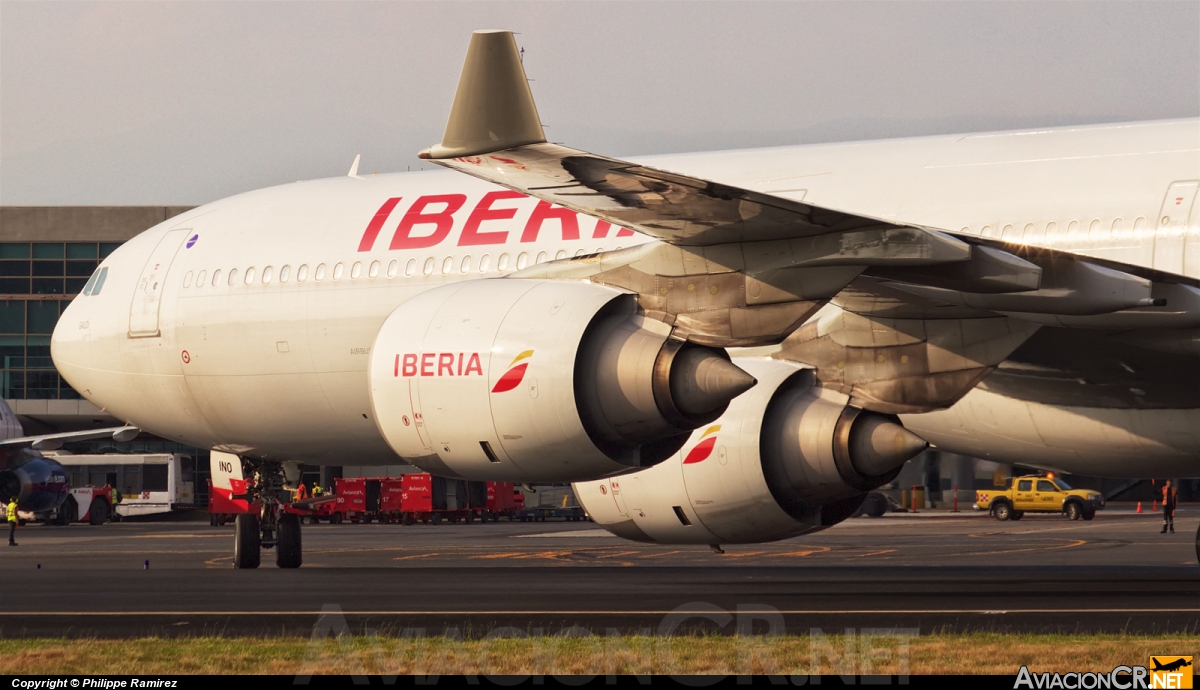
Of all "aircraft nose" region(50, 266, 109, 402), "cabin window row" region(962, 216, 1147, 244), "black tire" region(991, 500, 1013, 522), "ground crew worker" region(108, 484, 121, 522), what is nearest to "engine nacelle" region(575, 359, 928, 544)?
"cabin window row" region(962, 216, 1147, 244)

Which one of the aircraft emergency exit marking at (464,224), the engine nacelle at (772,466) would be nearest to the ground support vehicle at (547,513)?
the aircraft emergency exit marking at (464,224)

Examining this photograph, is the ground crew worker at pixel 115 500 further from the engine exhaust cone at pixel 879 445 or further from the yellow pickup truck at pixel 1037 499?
the engine exhaust cone at pixel 879 445

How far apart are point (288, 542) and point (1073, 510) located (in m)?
33.0

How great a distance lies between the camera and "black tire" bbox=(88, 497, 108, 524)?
55.9 metres

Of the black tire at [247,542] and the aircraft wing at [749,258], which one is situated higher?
the aircraft wing at [749,258]

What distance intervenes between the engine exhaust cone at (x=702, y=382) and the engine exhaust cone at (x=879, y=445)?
2.76 meters

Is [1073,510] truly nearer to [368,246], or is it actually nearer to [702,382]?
[368,246]

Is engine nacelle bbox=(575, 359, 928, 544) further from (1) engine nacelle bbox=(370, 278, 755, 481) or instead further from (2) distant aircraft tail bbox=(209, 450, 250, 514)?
(2) distant aircraft tail bbox=(209, 450, 250, 514)

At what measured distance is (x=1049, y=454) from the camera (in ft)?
52.0

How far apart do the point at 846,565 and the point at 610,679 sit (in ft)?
44.7

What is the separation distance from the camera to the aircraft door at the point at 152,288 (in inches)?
811

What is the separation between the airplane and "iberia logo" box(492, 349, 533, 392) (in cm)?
2

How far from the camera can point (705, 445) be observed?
50.4 ft

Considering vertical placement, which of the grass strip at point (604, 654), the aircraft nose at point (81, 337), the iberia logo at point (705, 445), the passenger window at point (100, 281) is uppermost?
the passenger window at point (100, 281)
